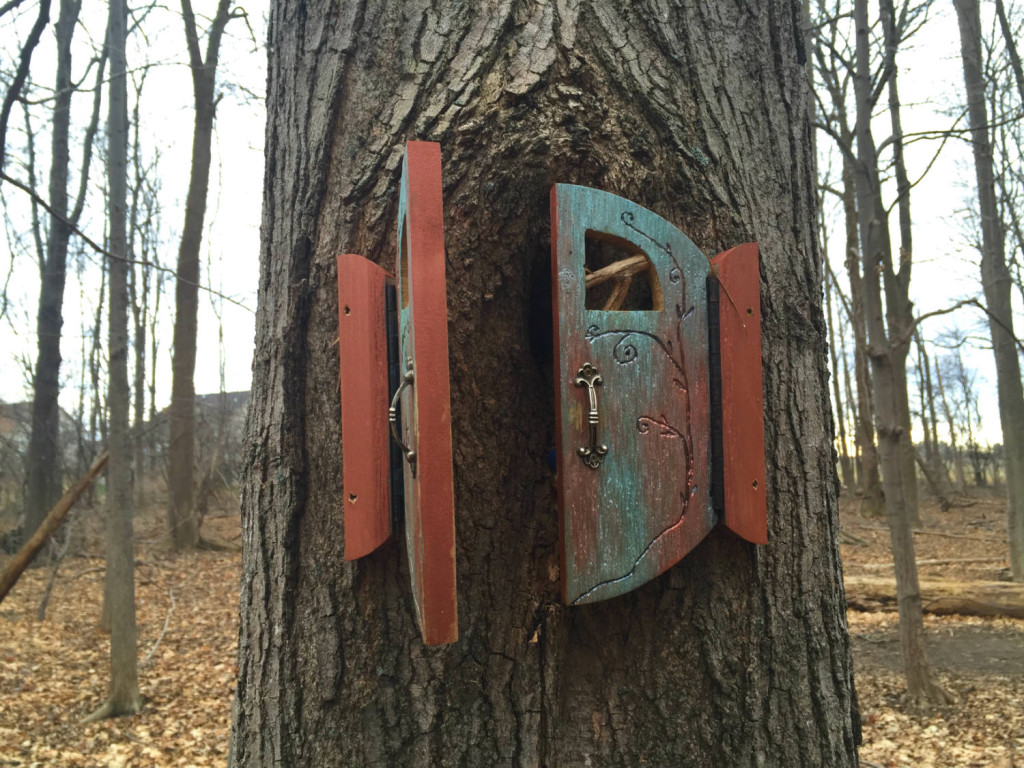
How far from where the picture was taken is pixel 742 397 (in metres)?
1.50

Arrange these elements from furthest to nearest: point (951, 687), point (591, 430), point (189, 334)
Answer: point (189, 334), point (951, 687), point (591, 430)

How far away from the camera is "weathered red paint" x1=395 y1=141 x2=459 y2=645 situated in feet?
3.71

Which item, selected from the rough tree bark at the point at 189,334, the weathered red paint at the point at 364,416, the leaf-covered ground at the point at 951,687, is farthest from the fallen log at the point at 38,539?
the rough tree bark at the point at 189,334

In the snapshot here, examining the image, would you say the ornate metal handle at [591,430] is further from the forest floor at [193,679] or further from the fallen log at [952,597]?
the fallen log at [952,597]

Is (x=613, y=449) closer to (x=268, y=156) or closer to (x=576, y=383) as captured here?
(x=576, y=383)

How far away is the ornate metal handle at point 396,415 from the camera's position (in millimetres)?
1245

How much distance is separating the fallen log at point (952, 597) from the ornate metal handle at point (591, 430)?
7728 mm

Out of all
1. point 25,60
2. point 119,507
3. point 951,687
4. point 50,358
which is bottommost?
point 951,687

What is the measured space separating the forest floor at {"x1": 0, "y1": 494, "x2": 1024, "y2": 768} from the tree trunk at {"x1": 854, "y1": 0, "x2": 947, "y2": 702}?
397mm

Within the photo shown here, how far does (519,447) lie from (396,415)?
10.8 inches

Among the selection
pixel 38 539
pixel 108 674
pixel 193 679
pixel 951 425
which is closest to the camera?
pixel 38 539

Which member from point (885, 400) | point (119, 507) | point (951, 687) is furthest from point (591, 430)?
point (951, 687)

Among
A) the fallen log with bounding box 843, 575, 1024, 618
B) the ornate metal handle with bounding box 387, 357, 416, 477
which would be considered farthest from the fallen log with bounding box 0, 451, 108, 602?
the fallen log with bounding box 843, 575, 1024, 618

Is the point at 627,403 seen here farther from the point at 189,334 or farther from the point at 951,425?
the point at 951,425
